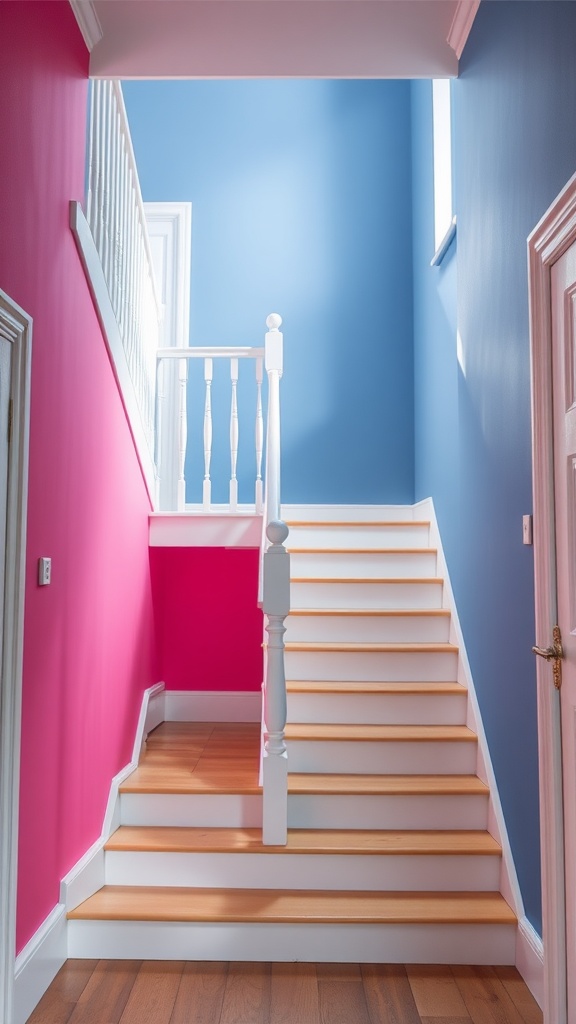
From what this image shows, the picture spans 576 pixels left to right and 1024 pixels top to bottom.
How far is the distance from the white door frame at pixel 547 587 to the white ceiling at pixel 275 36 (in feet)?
4.95

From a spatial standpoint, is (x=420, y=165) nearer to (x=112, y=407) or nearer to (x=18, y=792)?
(x=112, y=407)

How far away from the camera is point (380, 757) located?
10.9ft

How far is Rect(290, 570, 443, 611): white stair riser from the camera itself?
13.8 ft

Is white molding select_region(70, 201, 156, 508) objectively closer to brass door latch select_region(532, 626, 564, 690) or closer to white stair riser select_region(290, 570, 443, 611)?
white stair riser select_region(290, 570, 443, 611)

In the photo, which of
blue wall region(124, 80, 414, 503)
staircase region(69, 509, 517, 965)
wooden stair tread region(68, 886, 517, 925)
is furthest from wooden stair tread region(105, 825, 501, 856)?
blue wall region(124, 80, 414, 503)

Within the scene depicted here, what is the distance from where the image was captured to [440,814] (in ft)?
10.2

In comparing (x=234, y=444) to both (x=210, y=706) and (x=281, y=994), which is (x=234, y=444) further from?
(x=281, y=994)

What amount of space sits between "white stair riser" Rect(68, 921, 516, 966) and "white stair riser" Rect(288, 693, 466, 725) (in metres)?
0.97

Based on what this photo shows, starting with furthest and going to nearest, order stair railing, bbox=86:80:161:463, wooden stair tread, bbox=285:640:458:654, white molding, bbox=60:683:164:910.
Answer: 1. wooden stair tread, bbox=285:640:458:654
2. stair railing, bbox=86:80:161:463
3. white molding, bbox=60:683:164:910

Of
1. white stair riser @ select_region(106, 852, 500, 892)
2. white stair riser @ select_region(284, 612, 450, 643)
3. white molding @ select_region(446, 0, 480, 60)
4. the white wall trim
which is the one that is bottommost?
white stair riser @ select_region(106, 852, 500, 892)

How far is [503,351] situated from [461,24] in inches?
55.8

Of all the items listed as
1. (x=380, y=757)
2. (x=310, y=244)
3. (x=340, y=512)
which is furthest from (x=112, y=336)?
(x=310, y=244)

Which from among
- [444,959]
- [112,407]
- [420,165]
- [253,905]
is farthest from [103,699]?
[420,165]

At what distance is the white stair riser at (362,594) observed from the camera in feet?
13.8
